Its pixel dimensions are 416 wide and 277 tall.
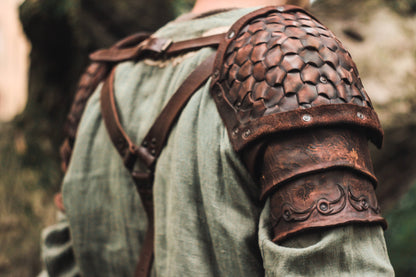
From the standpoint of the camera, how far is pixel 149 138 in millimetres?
913

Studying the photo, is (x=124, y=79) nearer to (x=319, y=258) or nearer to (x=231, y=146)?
(x=231, y=146)

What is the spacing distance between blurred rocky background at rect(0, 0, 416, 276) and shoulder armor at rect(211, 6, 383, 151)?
1.90 m

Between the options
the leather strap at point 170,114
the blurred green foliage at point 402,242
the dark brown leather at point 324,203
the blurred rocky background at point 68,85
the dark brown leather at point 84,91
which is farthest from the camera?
the blurred green foliage at point 402,242

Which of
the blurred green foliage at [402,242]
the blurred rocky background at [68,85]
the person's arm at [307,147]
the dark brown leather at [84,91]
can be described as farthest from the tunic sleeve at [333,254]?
the blurred green foliage at [402,242]

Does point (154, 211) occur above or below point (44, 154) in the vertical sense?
above

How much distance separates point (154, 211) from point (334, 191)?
418 millimetres

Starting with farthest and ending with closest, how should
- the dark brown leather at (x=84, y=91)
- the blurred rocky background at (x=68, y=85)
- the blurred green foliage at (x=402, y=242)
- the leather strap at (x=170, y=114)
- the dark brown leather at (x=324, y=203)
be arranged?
1. the blurred green foliage at (x=402, y=242)
2. the blurred rocky background at (x=68, y=85)
3. the dark brown leather at (x=84, y=91)
4. the leather strap at (x=170, y=114)
5. the dark brown leather at (x=324, y=203)

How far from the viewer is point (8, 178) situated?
267 cm

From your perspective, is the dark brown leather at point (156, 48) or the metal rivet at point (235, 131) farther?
the dark brown leather at point (156, 48)

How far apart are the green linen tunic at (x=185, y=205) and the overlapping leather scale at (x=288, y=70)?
0.09m

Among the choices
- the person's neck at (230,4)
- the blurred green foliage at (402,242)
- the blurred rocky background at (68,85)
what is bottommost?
the blurred green foliage at (402,242)

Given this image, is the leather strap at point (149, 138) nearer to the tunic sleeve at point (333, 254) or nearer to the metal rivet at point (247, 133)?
the metal rivet at point (247, 133)

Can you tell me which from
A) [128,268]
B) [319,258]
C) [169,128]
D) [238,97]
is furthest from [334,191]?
[128,268]

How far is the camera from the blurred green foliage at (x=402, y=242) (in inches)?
134
